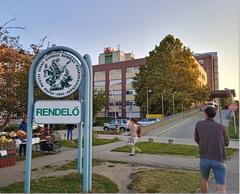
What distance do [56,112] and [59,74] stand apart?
0.93 metres

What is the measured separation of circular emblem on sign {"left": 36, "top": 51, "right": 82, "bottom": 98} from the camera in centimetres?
675

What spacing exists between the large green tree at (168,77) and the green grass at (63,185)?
4264 centimetres

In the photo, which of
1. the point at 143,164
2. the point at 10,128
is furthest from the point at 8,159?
the point at 10,128

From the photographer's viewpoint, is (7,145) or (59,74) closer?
(59,74)

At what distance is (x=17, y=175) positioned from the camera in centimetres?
803

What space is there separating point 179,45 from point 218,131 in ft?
170

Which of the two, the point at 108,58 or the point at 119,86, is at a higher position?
the point at 108,58

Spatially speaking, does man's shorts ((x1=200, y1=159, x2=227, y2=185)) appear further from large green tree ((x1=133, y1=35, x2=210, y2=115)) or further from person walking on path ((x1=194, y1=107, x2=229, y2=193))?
large green tree ((x1=133, y1=35, x2=210, y2=115))

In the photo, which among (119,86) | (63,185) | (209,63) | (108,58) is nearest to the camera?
(63,185)

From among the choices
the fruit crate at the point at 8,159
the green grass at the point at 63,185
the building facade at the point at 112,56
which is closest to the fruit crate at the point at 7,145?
the fruit crate at the point at 8,159

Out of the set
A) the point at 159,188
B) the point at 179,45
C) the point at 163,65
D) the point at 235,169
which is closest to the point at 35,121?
the point at 159,188

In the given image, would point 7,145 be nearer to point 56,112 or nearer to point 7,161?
point 7,161

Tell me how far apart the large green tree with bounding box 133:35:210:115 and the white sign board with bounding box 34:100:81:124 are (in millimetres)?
43379

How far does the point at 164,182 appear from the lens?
7.05 m
